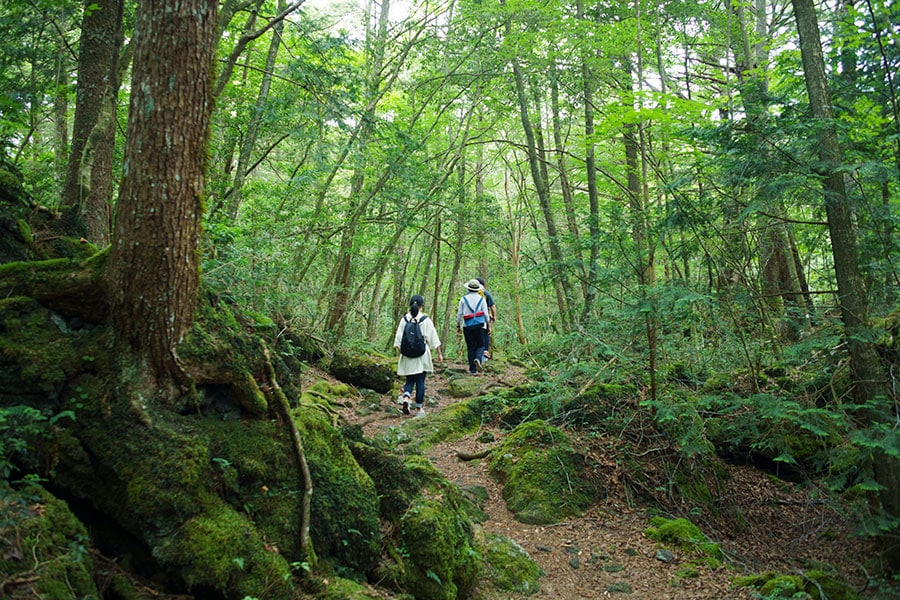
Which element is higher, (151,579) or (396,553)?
(151,579)

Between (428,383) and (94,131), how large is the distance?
8599mm

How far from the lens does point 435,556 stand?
3947mm

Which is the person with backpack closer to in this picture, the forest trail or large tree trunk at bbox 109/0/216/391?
the forest trail

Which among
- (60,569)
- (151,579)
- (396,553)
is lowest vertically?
(396,553)

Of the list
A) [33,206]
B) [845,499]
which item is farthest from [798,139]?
[33,206]

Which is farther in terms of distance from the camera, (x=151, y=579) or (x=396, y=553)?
(x=396, y=553)

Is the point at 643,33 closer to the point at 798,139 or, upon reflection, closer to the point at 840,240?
the point at 798,139

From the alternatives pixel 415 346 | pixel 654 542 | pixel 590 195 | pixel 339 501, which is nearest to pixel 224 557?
pixel 339 501

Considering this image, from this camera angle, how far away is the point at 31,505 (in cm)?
248

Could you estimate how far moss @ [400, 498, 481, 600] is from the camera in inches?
151

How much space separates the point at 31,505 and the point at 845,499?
26.5 ft

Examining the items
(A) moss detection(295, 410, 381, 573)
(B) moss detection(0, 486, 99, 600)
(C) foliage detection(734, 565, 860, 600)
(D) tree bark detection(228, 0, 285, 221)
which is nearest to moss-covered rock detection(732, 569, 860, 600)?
(C) foliage detection(734, 565, 860, 600)

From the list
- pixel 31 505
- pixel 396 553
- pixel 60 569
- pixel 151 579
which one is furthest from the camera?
pixel 396 553

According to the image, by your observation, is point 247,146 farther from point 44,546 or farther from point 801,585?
point 801,585
